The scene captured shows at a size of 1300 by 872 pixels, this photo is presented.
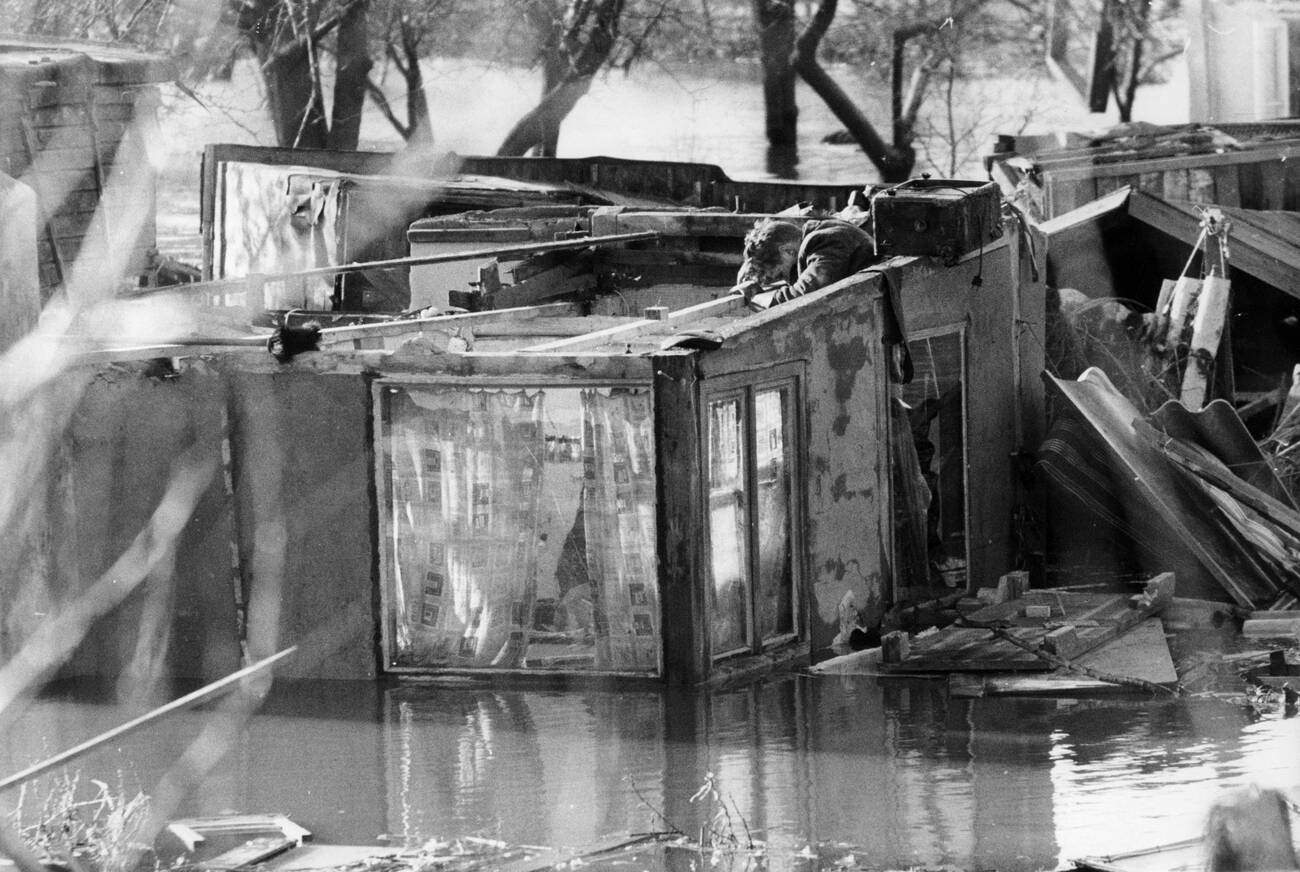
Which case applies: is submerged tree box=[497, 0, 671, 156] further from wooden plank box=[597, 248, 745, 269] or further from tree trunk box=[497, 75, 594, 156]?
wooden plank box=[597, 248, 745, 269]

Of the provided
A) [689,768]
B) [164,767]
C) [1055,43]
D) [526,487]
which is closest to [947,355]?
[526,487]

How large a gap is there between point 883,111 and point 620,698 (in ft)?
70.5

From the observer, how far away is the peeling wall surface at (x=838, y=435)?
11.0 metres

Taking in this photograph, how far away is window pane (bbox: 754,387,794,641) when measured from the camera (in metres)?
10.9

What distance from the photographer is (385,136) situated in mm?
31078

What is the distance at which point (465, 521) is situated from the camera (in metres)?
10.6

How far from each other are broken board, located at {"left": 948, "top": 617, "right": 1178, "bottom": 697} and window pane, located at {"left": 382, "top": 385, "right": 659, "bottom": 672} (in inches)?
68.1

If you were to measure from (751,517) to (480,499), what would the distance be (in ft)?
4.78

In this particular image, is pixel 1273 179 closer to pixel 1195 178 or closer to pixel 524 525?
pixel 1195 178

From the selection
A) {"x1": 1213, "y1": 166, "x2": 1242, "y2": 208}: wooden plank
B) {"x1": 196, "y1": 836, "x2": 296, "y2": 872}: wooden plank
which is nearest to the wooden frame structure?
{"x1": 196, "y1": 836, "x2": 296, "y2": 872}: wooden plank

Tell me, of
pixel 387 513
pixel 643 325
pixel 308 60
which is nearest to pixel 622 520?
pixel 387 513

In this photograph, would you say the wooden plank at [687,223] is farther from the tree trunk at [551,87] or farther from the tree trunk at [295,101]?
the tree trunk at [551,87]

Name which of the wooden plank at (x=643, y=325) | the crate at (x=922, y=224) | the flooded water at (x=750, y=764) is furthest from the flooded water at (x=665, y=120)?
the flooded water at (x=750, y=764)

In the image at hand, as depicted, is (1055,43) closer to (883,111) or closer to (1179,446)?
(883,111)
